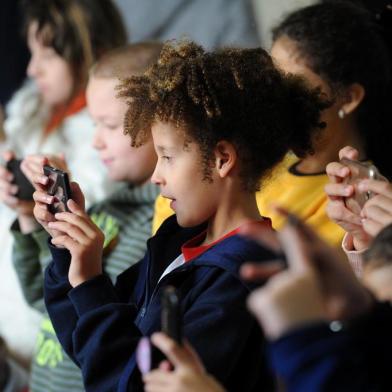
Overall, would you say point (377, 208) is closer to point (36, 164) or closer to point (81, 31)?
point (36, 164)

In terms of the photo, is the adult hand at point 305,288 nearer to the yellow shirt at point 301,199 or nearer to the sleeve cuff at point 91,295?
the sleeve cuff at point 91,295

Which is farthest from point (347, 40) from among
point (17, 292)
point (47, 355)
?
point (17, 292)

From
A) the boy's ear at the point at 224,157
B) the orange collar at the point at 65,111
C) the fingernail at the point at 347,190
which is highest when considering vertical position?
the boy's ear at the point at 224,157

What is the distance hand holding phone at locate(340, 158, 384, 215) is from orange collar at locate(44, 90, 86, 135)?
91 centimetres

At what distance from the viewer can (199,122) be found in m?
0.92

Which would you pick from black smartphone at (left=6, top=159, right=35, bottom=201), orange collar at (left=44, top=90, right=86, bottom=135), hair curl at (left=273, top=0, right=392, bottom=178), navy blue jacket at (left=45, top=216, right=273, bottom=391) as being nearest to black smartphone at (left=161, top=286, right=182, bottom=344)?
navy blue jacket at (left=45, top=216, right=273, bottom=391)

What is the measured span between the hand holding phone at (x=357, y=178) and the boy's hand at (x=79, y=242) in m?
0.30

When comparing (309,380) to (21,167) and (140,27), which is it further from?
(140,27)

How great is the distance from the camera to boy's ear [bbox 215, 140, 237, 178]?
0.93m

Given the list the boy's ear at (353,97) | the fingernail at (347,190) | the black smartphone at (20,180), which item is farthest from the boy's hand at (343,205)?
the black smartphone at (20,180)

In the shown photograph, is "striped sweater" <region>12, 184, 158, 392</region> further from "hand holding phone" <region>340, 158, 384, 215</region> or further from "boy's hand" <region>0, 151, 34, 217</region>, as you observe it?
"hand holding phone" <region>340, 158, 384, 215</region>

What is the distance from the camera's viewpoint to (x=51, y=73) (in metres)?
1.77

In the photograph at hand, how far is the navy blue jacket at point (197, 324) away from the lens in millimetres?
839

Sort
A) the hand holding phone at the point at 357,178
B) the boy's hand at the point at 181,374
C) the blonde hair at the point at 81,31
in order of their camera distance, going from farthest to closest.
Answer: the blonde hair at the point at 81,31
the hand holding phone at the point at 357,178
the boy's hand at the point at 181,374
